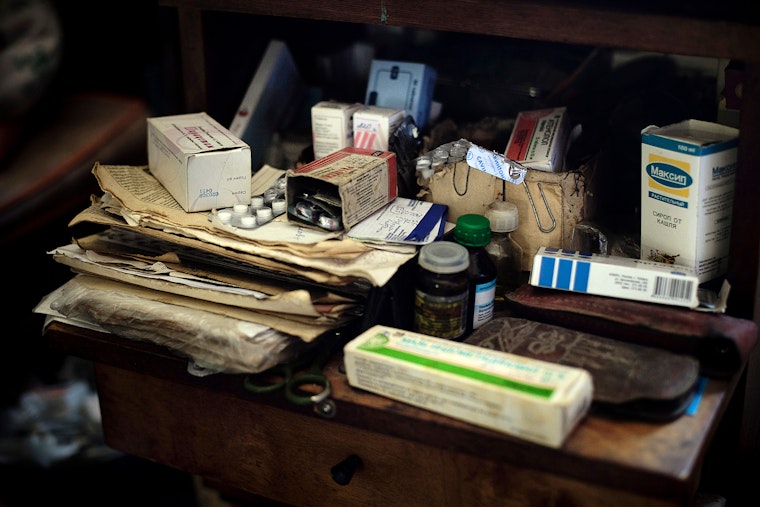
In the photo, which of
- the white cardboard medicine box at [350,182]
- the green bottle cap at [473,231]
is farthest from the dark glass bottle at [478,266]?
the white cardboard medicine box at [350,182]

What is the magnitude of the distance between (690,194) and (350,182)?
1.14 ft

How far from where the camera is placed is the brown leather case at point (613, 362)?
68 cm

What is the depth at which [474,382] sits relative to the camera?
670mm

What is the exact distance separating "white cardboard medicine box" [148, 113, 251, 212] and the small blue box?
23 centimetres

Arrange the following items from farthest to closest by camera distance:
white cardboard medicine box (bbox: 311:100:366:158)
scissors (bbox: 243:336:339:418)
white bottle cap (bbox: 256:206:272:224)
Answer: white cardboard medicine box (bbox: 311:100:366:158), white bottle cap (bbox: 256:206:272:224), scissors (bbox: 243:336:339:418)

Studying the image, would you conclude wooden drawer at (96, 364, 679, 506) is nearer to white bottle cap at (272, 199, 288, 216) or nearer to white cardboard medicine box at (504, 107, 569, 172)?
white bottle cap at (272, 199, 288, 216)

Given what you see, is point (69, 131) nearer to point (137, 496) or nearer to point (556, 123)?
point (137, 496)

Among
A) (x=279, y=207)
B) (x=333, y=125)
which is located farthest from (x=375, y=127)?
(x=279, y=207)

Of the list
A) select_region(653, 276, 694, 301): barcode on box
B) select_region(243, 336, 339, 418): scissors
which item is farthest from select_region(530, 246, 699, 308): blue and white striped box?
select_region(243, 336, 339, 418): scissors

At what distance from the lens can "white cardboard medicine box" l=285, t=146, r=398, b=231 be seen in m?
0.83

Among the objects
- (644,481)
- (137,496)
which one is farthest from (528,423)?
Result: (137,496)

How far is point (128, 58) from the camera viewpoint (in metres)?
1.71

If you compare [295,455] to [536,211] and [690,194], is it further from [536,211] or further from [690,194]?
[690,194]

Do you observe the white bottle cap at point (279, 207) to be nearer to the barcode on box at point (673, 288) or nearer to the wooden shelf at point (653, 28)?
the wooden shelf at point (653, 28)
